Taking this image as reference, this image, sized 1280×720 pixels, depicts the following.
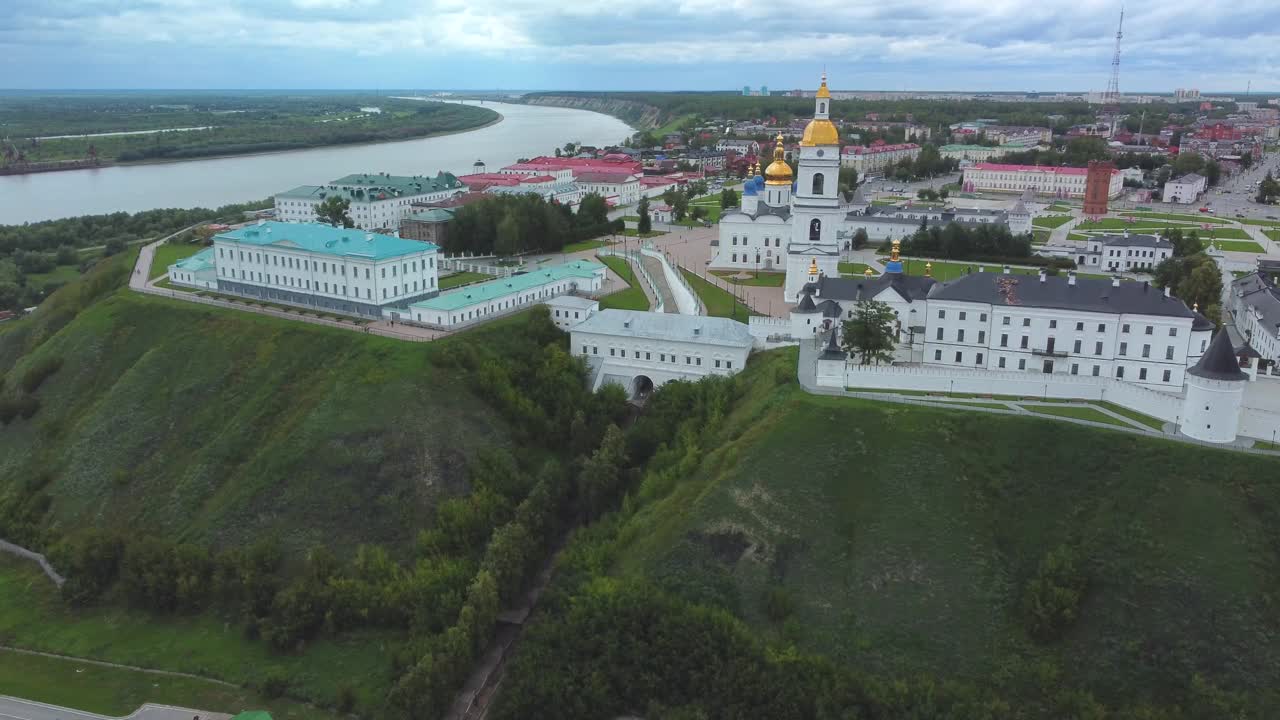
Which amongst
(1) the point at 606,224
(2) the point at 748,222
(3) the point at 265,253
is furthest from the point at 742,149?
(3) the point at 265,253

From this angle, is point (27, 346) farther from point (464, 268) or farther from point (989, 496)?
point (989, 496)

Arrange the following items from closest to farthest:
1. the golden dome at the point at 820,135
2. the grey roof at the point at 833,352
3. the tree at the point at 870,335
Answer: the grey roof at the point at 833,352
the tree at the point at 870,335
the golden dome at the point at 820,135

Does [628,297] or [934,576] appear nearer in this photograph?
[934,576]

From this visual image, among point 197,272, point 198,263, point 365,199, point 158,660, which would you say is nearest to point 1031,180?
point 365,199

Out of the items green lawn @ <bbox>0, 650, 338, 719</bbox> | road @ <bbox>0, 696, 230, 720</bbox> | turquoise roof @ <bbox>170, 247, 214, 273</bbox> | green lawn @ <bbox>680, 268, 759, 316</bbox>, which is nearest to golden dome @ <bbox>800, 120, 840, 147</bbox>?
green lawn @ <bbox>680, 268, 759, 316</bbox>

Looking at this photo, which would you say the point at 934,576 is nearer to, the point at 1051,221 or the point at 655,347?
the point at 655,347

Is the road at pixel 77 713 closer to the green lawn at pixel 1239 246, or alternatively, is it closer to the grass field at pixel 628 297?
the grass field at pixel 628 297

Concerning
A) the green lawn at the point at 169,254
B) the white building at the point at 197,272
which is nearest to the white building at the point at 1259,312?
the white building at the point at 197,272
